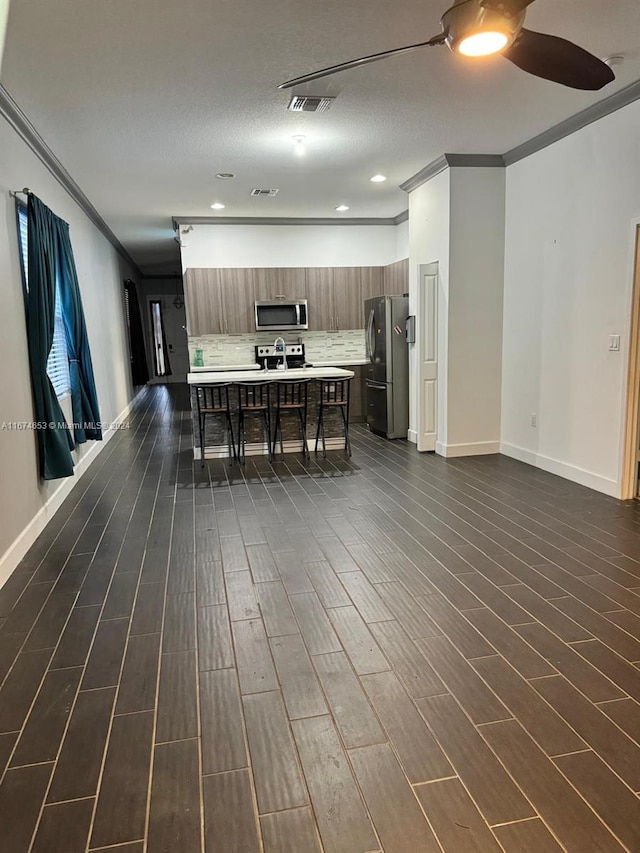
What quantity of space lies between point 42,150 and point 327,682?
4506 millimetres

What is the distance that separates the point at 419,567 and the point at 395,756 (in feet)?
4.81

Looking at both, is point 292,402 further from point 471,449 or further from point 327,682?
point 327,682

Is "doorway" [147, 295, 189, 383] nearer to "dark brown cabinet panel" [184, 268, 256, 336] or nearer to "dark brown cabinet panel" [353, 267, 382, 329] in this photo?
"dark brown cabinet panel" [184, 268, 256, 336]

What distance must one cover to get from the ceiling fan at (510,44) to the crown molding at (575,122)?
1754 mm

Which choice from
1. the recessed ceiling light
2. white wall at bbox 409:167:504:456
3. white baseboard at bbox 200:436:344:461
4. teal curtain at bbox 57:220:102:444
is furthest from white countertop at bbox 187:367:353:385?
the recessed ceiling light

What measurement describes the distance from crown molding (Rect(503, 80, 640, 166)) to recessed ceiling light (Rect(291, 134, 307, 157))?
1969 mm

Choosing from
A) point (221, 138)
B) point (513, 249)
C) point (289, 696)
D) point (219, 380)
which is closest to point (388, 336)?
point (513, 249)

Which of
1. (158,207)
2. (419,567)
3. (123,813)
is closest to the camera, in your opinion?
(123,813)

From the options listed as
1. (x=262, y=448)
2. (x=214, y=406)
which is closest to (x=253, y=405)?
(x=214, y=406)

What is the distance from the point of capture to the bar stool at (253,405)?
5.86 m

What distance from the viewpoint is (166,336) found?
15.1m

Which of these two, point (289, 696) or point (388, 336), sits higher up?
point (388, 336)

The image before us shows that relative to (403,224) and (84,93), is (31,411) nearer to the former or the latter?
(84,93)

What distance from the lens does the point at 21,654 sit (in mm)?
2500
